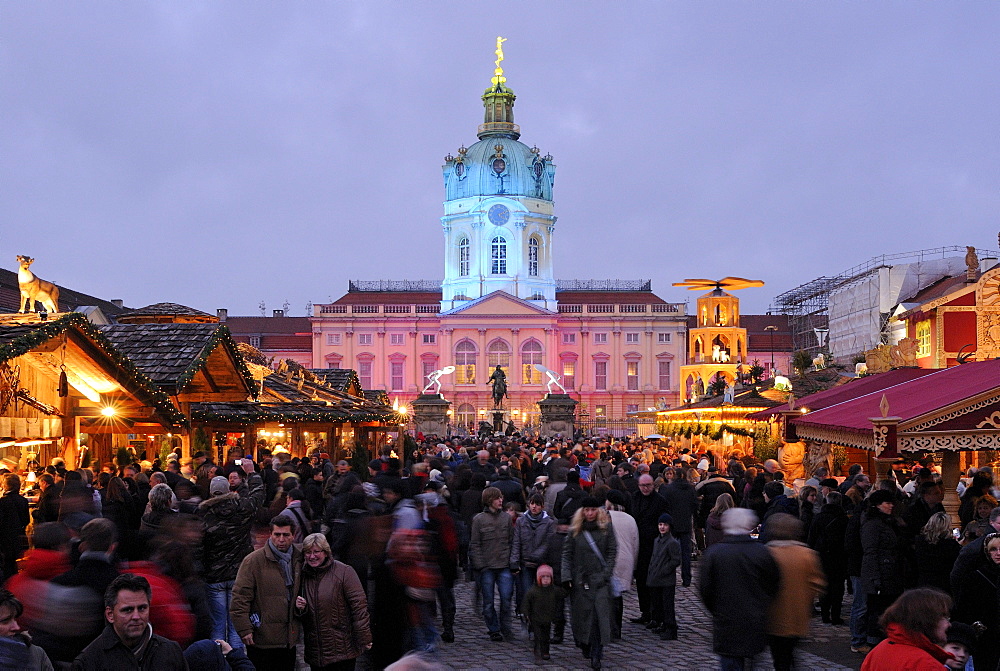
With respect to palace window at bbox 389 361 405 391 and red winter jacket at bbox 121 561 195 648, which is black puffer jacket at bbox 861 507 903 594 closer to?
red winter jacket at bbox 121 561 195 648

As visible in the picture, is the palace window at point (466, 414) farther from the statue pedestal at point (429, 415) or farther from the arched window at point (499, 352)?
the statue pedestal at point (429, 415)

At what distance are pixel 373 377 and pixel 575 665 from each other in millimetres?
76342

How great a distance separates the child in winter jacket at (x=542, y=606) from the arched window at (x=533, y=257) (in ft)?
263

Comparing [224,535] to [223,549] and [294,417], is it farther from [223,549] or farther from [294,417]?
[294,417]

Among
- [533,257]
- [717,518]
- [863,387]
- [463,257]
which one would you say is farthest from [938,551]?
[463,257]

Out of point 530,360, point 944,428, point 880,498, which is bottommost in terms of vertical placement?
point 880,498

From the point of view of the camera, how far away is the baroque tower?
87.5m

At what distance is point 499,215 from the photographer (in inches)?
3445

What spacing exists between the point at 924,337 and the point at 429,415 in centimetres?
2596

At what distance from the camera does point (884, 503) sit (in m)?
9.24

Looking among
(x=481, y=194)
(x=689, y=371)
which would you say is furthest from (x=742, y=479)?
(x=481, y=194)

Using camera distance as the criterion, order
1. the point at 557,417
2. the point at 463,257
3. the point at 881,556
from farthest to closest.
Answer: the point at 463,257 < the point at 557,417 < the point at 881,556

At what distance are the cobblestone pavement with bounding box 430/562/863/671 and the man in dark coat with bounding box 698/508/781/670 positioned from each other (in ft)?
6.16

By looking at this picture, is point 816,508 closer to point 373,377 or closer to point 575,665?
point 575,665
